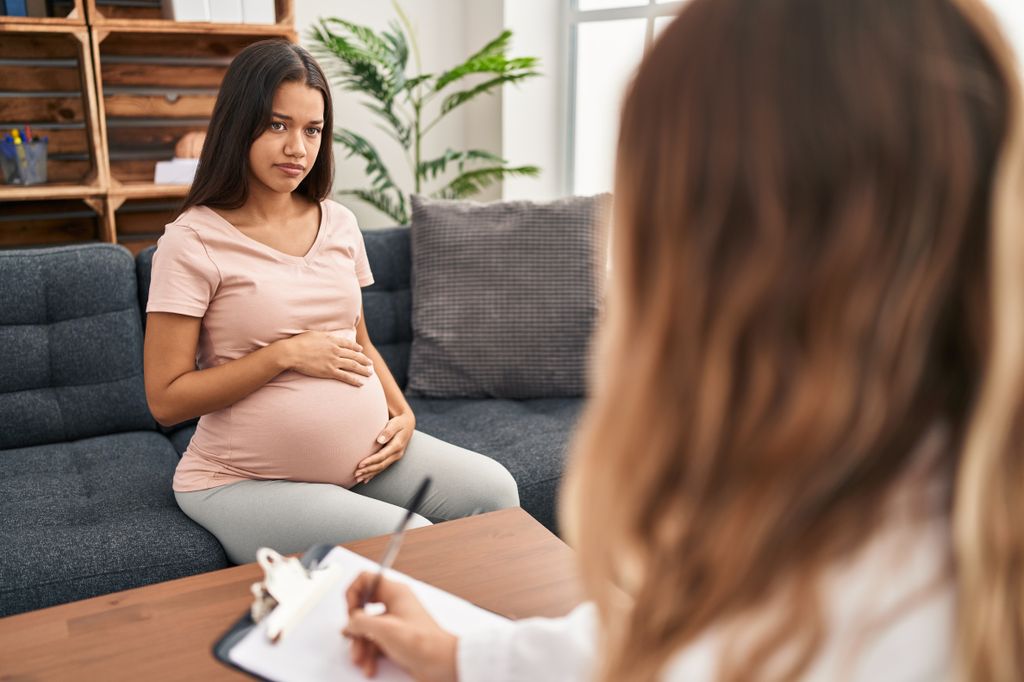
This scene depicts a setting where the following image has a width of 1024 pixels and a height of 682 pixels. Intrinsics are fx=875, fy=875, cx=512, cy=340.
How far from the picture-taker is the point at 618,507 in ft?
1.73

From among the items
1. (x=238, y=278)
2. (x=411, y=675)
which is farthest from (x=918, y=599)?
(x=238, y=278)

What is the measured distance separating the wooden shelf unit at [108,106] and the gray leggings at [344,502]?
150cm

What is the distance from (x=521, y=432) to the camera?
6.70ft

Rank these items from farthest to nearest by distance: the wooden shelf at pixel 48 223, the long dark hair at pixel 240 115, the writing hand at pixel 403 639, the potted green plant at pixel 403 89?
the potted green plant at pixel 403 89 < the wooden shelf at pixel 48 223 < the long dark hair at pixel 240 115 < the writing hand at pixel 403 639

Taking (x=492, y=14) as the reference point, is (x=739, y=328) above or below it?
below

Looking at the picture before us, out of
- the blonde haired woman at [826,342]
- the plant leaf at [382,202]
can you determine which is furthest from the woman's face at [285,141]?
the plant leaf at [382,202]

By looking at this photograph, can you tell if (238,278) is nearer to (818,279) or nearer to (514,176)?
(818,279)

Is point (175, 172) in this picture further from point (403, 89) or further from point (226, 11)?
point (403, 89)

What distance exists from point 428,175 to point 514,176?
14.8 inches

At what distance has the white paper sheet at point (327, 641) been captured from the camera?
2.67 ft

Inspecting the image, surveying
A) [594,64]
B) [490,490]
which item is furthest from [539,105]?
[490,490]

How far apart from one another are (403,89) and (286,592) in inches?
101

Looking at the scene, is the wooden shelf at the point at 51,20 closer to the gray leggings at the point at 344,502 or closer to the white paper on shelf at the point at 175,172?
the white paper on shelf at the point at 175,172

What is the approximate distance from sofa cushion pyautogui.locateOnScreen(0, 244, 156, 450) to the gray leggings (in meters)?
0.57
